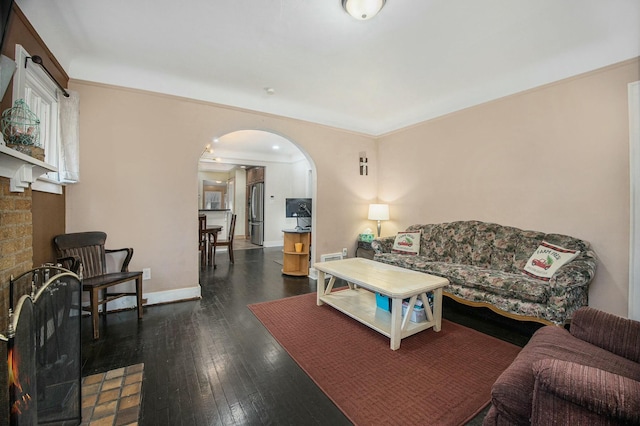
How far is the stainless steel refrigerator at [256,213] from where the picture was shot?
7.76m

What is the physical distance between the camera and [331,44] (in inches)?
102

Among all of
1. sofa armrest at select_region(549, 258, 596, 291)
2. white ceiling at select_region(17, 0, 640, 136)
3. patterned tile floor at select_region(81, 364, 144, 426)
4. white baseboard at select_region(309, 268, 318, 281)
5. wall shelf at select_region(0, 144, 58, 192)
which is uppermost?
white ceiling at select_region(17, 0, 640, 136)

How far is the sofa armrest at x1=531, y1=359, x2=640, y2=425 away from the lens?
86cm

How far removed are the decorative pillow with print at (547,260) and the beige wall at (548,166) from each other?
1.17 ft

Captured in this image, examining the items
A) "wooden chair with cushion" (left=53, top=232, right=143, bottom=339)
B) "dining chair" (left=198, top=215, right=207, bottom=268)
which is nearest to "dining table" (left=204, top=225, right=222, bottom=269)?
"dining chair" (left=198, top=215, right=207, bottom=268)

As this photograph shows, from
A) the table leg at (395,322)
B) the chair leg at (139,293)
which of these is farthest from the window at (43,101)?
the table leg at (395,322)

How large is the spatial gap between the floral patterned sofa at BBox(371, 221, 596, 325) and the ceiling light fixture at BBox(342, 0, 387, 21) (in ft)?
8.75

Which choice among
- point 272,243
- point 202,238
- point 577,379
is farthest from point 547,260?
point 272,243

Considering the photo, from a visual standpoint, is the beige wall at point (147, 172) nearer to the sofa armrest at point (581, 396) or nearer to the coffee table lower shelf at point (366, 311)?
the coffee table lower shelf at point (366, 311)

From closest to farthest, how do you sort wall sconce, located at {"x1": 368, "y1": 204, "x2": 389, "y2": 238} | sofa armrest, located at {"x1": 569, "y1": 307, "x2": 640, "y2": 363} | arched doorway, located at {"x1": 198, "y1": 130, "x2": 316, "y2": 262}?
sofa armrest, located at {"x1": 569, "y1": 307, "x2": 640, "y2": 363} → wall sconce, located at {"x1": 368, "y1": 204, "x2": 389, "y2": 238} → arched doorway, located at {"x1": 198, "y1": 130, "x2": 316, "y2": 262}

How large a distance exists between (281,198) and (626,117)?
6831 mm

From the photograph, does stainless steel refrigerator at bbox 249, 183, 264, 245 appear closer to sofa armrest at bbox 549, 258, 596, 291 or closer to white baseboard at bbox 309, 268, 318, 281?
white baseboard at bbox 309, 268, 318, 281

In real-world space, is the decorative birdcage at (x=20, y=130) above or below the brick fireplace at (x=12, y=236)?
above

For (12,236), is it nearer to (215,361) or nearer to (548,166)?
(215,361)
